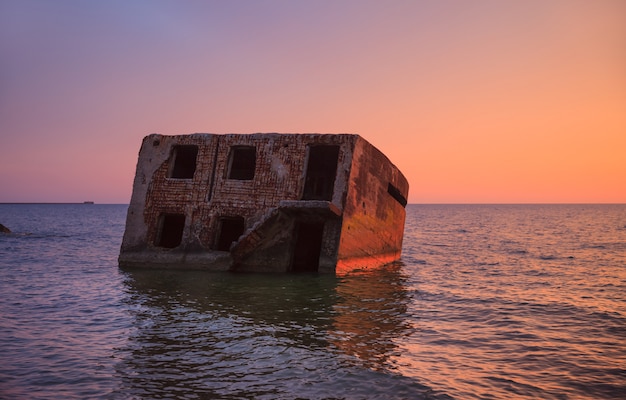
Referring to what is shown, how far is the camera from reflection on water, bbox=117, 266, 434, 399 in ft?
19.4

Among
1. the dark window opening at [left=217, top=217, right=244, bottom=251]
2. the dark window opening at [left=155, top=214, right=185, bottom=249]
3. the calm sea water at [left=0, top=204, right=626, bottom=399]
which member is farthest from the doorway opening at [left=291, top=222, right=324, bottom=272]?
the dark window opening at [left=155, top=214, right=185, bottom=249]

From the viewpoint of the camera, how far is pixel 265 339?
791 centimetres

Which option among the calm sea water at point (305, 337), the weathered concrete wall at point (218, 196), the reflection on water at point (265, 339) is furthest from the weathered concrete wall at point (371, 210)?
the reflection on water at point (265, 339)

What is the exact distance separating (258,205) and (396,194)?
5.98 m

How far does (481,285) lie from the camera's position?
48.4 feet

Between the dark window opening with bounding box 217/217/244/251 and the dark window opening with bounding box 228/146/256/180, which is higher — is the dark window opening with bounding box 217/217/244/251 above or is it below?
below

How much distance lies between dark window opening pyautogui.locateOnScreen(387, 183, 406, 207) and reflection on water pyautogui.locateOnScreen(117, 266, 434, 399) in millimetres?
4897

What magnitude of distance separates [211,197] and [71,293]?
4.70 meters

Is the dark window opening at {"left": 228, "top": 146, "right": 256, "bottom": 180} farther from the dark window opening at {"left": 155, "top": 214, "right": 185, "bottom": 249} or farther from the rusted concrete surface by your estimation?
the dark window opening at {"left": 155, "top": 214, "right": 185, "bottom": 249}

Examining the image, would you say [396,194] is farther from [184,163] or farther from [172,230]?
[172,230]

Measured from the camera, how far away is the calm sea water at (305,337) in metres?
5.98

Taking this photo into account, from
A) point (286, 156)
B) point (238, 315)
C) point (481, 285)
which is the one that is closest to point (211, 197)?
point (286, 156)

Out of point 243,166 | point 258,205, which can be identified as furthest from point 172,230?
point 258,205

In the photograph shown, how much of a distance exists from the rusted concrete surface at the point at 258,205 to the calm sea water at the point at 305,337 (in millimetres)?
813
